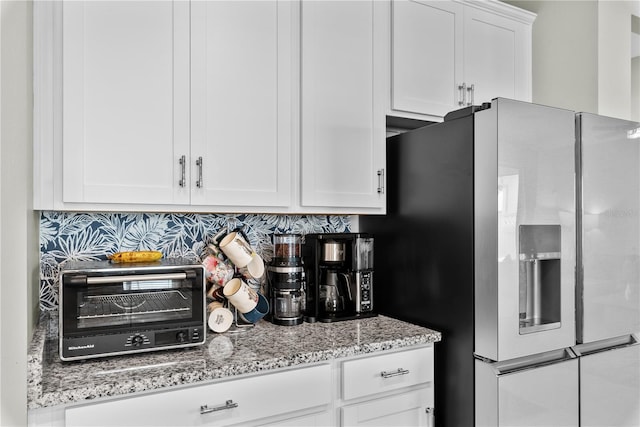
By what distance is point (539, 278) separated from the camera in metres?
1.88

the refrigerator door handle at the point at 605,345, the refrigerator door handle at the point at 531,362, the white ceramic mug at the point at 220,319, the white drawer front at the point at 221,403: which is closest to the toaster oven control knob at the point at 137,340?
the white drawer front at the point at 221,403

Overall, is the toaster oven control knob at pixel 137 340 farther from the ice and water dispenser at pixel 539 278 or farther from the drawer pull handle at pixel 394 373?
the ice and water dispenser at pixel 539 278

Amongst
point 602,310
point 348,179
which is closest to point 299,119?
point 348,179

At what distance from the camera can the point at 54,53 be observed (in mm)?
1547

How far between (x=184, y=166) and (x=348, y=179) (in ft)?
2.41

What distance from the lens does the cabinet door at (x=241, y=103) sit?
1766mm

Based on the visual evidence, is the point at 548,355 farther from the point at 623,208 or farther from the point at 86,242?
the point at 86,242

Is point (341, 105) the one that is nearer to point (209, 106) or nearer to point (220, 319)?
point (209, 106)

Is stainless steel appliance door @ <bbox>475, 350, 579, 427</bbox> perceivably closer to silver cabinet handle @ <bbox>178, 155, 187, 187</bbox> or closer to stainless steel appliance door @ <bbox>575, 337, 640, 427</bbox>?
stainless steel appliance door @ <bbox>575, 337, 640, 427</bbox>

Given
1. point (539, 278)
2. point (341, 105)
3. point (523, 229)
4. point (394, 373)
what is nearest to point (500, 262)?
point (523, 229)

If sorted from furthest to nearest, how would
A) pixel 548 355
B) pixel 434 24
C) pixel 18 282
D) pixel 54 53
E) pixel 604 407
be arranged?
pixel 434 24, pixel 604 407, pixel 548 355, pixel 54 53, pixel 18 282

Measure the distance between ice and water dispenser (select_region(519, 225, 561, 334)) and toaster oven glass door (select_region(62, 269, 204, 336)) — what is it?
1.23m

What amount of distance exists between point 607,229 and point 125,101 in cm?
205

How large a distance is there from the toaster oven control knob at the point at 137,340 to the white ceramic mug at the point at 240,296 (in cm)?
43
